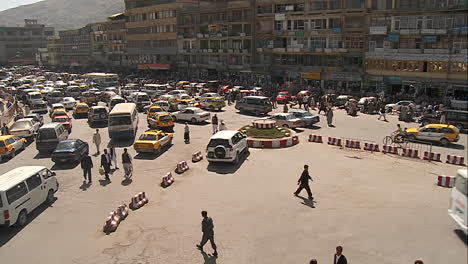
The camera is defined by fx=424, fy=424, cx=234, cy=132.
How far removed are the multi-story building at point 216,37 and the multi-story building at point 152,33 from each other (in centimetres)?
266

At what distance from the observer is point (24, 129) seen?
34250mm

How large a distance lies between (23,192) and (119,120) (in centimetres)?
1525

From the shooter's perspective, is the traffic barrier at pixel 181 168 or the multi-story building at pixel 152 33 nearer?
the traffic barrier at pixel 181 168

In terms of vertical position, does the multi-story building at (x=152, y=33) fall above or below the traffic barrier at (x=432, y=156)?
above

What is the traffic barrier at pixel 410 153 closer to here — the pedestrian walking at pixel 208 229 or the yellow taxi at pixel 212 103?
the pedestrian walking at pixel 208 229

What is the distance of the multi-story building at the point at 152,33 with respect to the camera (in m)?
90.1

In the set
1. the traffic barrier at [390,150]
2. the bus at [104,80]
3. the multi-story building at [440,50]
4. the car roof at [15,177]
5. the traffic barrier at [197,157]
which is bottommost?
the traffic barrier at [197,157]

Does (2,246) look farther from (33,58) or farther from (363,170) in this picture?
(33,58)

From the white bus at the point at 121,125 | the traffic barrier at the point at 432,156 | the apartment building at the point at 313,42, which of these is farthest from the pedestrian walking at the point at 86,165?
the apartment building at the point at 313,42

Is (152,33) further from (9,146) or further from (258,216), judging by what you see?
(258,216)

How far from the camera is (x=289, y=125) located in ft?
121

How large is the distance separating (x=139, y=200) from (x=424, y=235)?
469 inches

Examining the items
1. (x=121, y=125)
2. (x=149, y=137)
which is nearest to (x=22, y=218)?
(x=149, y=137)

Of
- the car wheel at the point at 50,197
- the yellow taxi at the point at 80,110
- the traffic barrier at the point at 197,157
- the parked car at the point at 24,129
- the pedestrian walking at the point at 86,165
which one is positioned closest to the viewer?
the car wheel at the point at 50,197
